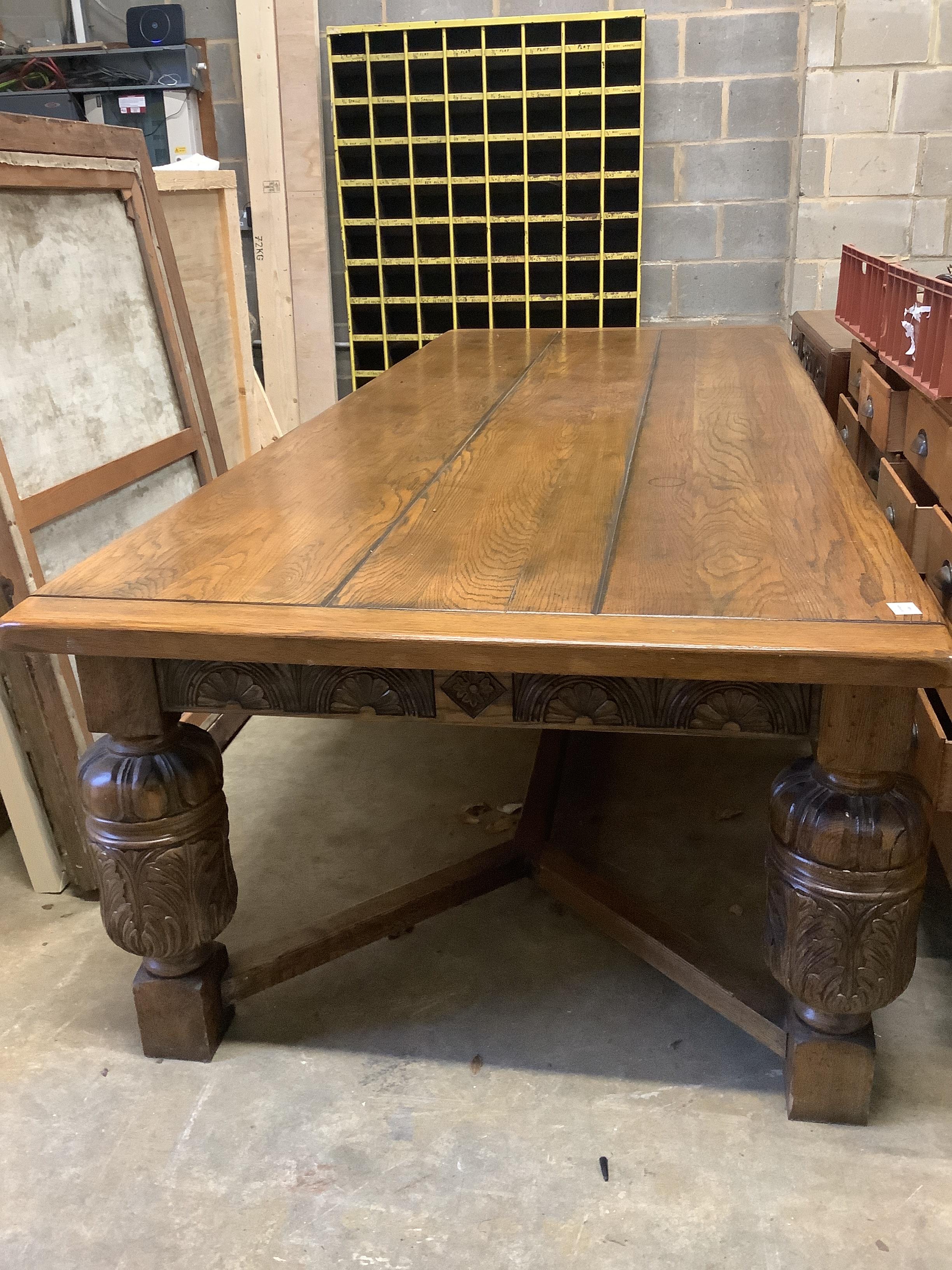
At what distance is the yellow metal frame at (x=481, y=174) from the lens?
3930mm

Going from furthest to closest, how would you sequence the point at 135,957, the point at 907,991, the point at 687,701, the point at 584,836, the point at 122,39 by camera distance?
the point at 122,39 → the point at 584,836 → the point at 135,957 → the point at 907,991 → the point at 687,701

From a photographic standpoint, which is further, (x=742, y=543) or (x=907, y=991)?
(x=907, y=991)

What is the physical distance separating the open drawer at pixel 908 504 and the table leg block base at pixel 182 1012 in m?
1.26

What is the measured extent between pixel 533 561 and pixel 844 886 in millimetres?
534

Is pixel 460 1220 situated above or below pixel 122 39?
below

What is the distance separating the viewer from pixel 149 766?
1.29m

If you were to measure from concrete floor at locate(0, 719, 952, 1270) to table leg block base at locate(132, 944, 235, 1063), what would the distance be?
0.03 metres

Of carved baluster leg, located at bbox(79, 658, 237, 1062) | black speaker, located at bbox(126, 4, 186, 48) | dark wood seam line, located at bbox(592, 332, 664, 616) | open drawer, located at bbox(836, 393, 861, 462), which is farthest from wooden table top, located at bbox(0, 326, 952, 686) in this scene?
black speaker, located at bbox(126, 4, 186, 48)

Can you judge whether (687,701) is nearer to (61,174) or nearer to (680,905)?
(680,905)

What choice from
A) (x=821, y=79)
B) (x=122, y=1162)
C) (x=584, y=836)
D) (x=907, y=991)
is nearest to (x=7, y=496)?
(x=122, y=1162)

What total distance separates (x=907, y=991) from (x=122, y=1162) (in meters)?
1.17

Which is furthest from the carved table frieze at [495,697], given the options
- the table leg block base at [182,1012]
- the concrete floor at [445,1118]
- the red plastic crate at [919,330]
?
the red plastic crate at [919,330]

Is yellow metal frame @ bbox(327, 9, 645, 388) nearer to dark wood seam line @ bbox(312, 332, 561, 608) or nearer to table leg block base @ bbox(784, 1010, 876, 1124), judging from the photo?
dark wood seam line @ bbox(312, 332, 561, 608)

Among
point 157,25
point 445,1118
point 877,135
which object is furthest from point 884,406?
point 157,25
